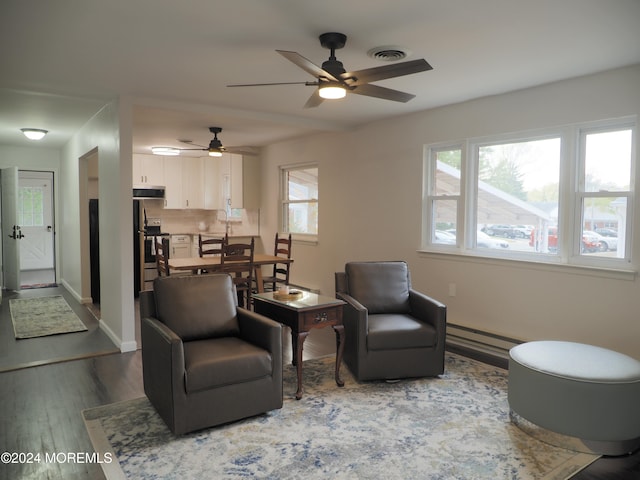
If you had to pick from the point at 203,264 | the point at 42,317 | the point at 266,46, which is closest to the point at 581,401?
the point at 266,46

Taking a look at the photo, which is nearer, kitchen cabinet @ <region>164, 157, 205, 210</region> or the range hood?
the range hood

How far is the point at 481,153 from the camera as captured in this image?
4562mm

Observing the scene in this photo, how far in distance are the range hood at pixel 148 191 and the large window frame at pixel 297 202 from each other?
255 centimetres

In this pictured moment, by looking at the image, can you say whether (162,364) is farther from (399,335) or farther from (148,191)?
(148,191)

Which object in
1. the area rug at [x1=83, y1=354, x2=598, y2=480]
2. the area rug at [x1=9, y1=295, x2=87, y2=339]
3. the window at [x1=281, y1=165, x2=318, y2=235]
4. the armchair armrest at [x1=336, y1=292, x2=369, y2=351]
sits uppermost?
the window at [x1=281, y1=165, x2=318, y2=235]

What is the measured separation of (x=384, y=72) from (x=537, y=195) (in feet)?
7.28

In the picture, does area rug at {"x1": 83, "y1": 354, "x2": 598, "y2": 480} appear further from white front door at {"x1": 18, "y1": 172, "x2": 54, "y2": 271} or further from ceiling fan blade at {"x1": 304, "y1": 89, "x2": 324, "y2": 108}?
white front door at {"x1": 18, "y1": 172, "x2": 54, "y2": 271}

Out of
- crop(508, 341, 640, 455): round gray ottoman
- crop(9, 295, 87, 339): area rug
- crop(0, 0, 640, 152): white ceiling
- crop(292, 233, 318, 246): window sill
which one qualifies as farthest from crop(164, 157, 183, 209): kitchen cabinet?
crop(508, 341, 640, 455): round gray ottoman

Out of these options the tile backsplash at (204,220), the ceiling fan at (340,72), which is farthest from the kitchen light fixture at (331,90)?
the tile backsplash at (204,220)

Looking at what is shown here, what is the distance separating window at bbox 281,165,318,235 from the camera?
687 cm

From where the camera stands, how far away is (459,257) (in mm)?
4664

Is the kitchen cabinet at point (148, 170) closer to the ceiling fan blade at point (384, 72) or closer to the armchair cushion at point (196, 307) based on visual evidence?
the armchair cushion at point (196, 307)

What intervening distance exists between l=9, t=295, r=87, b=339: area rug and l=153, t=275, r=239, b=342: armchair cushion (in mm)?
2537

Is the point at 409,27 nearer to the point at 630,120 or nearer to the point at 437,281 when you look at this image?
the point at 630,120
